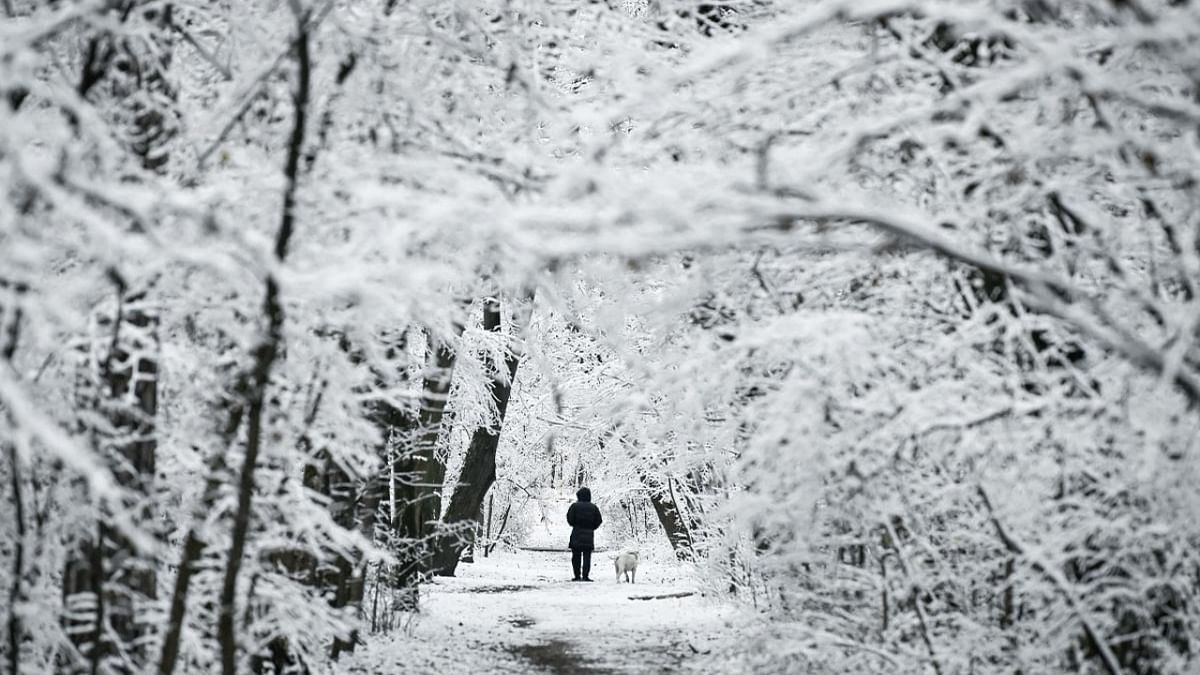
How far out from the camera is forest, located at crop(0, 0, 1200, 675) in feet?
10.3

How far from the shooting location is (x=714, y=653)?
28.5ft

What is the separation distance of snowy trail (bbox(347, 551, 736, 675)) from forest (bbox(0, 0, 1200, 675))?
286 centimetres

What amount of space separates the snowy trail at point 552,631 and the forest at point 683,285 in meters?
2.86

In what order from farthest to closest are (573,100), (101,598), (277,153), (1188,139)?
(573,100) → (277,153) → (101,598) → (1188,139)

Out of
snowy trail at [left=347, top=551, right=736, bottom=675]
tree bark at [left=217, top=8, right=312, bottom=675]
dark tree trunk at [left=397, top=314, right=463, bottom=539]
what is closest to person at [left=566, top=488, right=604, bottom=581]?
snowy trail at [left=347, top=551, right=736, bottom=675]

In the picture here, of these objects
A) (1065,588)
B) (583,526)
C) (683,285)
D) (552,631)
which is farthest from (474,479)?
(1065,588)

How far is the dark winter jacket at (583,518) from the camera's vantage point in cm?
1731

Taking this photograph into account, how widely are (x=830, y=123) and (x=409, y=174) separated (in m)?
2.38

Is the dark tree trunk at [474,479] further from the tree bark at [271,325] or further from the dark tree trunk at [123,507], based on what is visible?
the tree bark at [271,325]

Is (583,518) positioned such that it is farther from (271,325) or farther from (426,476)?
(271,325)

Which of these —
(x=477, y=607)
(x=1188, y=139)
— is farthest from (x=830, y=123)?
(x=477, y=607)

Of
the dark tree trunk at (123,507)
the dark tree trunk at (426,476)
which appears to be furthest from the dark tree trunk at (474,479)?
the dark tree trunk at (123,507)

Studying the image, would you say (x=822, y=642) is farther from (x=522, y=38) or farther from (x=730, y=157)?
(x=522, y=38)

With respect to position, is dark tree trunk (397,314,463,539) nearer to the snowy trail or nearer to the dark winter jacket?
the snowy trail
